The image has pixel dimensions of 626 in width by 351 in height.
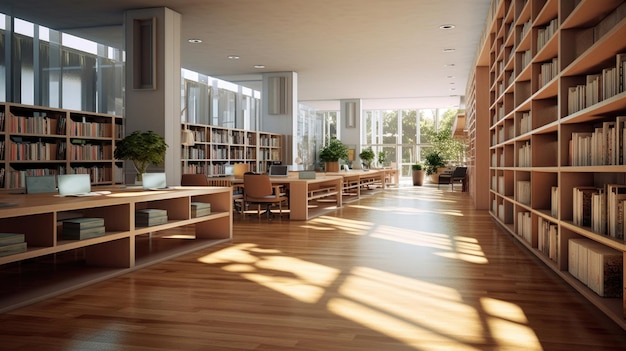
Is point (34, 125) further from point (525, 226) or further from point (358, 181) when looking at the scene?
point (358, 181)

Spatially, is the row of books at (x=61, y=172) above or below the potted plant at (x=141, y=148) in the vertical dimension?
below

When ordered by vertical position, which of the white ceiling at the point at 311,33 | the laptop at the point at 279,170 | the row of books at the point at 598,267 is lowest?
the row of books at the point at 598,267

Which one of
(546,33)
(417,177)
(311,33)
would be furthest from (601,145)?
(417,177)

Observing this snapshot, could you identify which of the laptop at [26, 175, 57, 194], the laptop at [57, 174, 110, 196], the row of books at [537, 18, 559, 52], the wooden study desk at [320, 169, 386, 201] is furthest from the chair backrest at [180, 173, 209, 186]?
the row of books at [537, 18, 559, 52]

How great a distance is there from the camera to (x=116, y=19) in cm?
899

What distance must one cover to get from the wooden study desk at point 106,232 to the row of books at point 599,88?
138 inches

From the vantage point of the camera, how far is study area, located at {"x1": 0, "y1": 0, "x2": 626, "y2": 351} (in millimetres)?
3107

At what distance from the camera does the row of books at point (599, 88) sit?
3.12 meters

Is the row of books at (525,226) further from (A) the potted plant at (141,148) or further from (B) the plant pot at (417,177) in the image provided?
(B) the plant pot at (417,177)

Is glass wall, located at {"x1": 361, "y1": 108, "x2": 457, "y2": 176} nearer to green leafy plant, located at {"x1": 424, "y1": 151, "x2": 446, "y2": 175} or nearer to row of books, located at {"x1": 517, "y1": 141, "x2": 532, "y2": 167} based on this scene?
green leafy plant, located at {"x1": 424, "y1": 151, "x2": 446, "y2": 175}

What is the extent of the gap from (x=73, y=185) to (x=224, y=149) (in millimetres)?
8974

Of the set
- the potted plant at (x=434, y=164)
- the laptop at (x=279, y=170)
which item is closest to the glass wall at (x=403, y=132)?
the potted plant at (x=434, y=164)

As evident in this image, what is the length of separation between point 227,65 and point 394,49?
4.25 metres

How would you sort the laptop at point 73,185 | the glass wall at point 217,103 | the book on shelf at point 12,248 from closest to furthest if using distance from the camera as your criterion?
the book on shelf at point 12,248 < the laptop at point 73,185 < the glass wall at point 217,103
